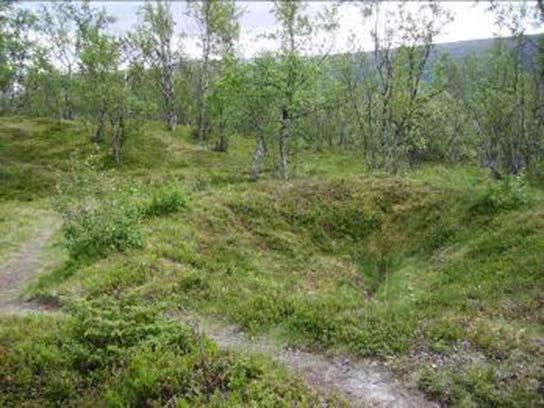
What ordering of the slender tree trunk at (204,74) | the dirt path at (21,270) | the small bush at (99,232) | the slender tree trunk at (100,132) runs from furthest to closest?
the slender tree trunk at (204,74), the slender tree trunk at (100,132), the small bush at (99,232), the dirt path at (21,270)

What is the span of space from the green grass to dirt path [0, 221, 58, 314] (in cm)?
75

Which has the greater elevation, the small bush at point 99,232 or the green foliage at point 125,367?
the small bush at point 99,232

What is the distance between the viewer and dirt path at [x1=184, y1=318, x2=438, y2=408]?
11.6 m

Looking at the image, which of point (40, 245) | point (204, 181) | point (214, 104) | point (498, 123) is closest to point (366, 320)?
point (40, 245)

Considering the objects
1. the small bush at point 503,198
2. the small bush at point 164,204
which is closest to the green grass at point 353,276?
the small bush at point 503,198

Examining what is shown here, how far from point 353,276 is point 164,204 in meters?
8.83

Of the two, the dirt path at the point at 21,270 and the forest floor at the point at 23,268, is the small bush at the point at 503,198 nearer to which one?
the forest floor at the point at 23,268

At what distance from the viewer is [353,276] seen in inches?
831

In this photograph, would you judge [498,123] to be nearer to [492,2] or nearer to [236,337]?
[492,2]

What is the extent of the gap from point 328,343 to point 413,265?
8253 millimetres

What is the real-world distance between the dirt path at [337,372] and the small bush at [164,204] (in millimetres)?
9845

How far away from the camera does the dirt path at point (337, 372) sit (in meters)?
11.6

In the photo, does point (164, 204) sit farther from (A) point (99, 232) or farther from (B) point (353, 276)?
(B) point (353, 276)

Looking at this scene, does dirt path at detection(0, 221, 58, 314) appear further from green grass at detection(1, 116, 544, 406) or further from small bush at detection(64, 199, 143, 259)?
small bush at detection(64, 199, 143, 259)
